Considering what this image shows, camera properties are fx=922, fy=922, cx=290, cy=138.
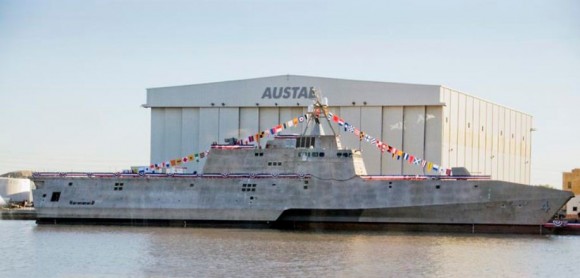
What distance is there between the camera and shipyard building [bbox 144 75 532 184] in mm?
59875

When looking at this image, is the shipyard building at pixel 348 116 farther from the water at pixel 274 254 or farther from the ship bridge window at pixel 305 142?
the water at pixel 274 254

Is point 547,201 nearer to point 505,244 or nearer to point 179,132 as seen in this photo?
point 505,244

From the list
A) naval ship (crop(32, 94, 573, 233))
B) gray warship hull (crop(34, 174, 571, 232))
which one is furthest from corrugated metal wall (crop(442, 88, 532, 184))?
gray warship hull (crop(34, 174, 571, 232))

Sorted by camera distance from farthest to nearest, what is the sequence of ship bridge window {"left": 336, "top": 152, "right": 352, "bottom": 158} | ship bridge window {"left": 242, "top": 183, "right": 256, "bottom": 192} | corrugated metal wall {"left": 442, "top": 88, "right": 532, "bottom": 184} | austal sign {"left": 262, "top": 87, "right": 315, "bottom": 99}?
corrugated metal wall {"left": 442, "top": 88, "right": 532, "bottom": 184} → austal sign {"left": 262, "top": 87, "right": 315, "bottom": 99} → ship bridge window {"left": 242, "top": 183, "right": 256, "bottom": 192} → ship bridge window {"left": 336, "top": 152, "right": 352, "bottom": 158}

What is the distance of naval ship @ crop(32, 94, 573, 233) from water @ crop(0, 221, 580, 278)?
57.1 inches

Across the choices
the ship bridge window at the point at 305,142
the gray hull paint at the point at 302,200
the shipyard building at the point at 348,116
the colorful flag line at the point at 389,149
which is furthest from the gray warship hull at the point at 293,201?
the shipyard building at the point at 348,116

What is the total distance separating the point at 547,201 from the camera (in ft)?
144

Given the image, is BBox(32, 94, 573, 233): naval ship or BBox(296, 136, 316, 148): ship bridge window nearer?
BBox(32, 94, 573, 233): naval ship

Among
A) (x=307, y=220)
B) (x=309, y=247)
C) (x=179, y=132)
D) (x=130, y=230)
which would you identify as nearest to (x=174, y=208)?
(x=130, y=230)

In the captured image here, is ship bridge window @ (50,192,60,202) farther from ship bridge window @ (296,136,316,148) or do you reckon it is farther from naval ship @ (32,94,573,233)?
ship bridge window @ (296,136,316,148)

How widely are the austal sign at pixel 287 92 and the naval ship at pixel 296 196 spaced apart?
39.3 feet

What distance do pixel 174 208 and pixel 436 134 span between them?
64.6 feet

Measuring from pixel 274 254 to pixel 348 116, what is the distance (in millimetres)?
27250

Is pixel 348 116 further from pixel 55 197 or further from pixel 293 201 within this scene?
pixel 55 197
